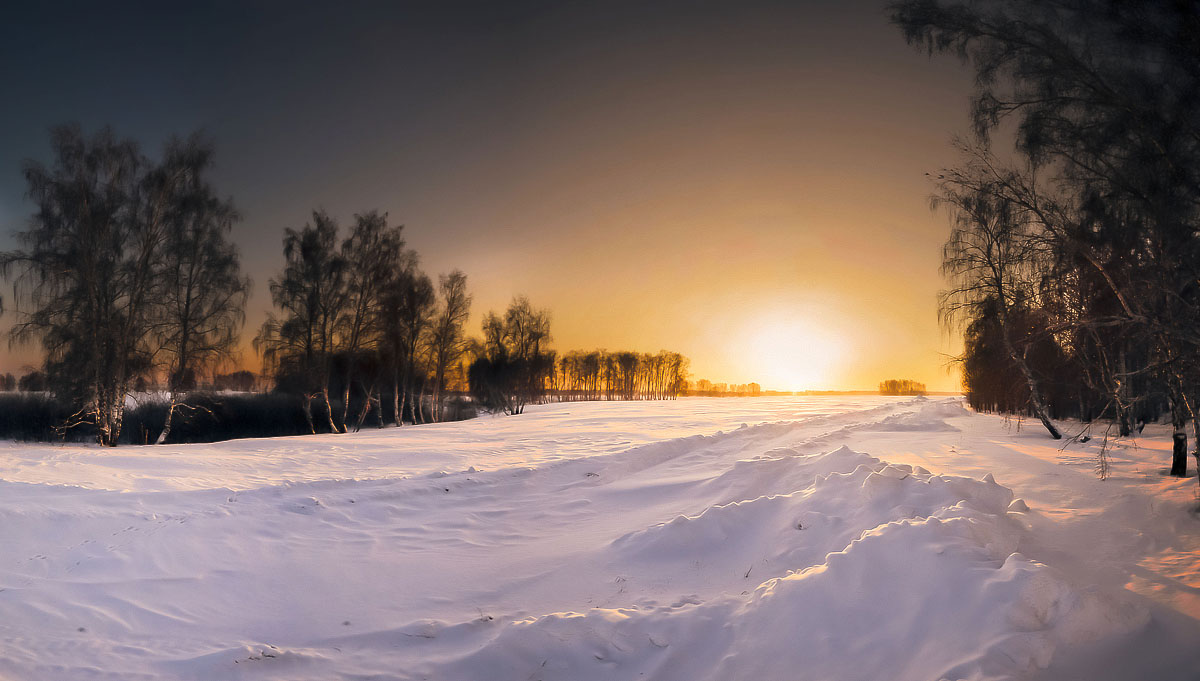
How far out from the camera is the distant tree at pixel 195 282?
18.3m

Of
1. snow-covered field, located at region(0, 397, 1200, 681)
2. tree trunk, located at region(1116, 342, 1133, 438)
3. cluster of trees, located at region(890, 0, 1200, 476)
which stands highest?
cluster of trees, located at region(890, 0, 1200, 476)

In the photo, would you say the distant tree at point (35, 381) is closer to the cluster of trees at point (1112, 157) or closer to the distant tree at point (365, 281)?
the distant tree at point (365, 281)

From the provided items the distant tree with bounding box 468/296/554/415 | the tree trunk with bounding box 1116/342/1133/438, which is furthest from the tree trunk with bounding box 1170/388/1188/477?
the distant tree with bounding box 468/296/554/415

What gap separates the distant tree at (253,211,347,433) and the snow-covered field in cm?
1396

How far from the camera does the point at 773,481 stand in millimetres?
8906

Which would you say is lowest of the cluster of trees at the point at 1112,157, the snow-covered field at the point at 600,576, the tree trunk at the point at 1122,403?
the snow-covered field at the point at 600,576

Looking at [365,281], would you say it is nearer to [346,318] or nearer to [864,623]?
[346,318]

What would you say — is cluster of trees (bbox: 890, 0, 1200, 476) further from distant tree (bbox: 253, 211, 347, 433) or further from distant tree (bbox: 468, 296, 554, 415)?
distant tree (bbox: 468, 296, 554, 415)

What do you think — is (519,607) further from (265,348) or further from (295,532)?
(265,348)

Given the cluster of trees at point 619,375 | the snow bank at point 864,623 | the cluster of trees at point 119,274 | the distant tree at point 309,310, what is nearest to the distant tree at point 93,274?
the cluster of trees at point 119,274

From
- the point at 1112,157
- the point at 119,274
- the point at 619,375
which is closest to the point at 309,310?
the point at 119,274

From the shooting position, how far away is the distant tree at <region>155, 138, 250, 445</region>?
18312mm

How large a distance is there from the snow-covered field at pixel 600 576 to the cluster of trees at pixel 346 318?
14140mm

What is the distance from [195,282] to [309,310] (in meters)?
5.34
